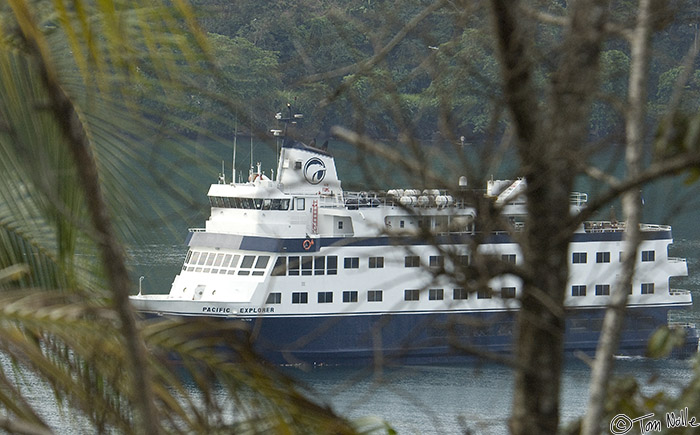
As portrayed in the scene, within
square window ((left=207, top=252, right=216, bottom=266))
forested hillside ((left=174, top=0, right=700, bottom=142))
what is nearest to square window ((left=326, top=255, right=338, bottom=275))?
square window ((left=207, top=252, right=216, bottom=266))

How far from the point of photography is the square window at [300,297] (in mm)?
18703

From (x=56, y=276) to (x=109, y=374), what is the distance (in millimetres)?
592

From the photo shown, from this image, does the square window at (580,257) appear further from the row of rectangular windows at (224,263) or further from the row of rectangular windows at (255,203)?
the row of rectangular windows at (224,263)

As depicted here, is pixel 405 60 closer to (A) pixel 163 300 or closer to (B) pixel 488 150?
(B) pixel 488 150

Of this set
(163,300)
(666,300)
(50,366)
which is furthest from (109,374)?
(666,300)

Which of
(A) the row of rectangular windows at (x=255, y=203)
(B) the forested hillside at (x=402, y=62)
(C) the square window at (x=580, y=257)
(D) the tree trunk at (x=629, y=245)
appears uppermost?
(A) the row of rectangular windows at (x=255, y=203)

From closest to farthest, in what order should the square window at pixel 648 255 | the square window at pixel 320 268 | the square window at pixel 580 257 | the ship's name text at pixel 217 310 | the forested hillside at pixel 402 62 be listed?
the forested hillside at pixel 402 62 → the ship's name text at pixel 217 310 → the square window at pixel 320 268 → the square window at pixel 580 257 → the square window at pixel 648 255

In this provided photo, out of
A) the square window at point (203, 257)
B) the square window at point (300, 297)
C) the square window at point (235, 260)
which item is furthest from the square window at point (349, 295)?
the square window at point (203, 257)

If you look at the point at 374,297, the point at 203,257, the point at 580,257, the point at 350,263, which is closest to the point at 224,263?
the point at 203,257

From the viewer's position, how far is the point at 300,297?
738 inches

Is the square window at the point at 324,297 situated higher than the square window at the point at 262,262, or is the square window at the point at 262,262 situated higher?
the square window at the point at 262,262

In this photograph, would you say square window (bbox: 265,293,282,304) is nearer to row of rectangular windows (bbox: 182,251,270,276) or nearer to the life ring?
row of rectangular windows (bbox: 182,251,270,276)

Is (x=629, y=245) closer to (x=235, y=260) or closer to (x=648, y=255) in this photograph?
(x=235, y=260)

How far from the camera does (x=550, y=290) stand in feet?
5.33
